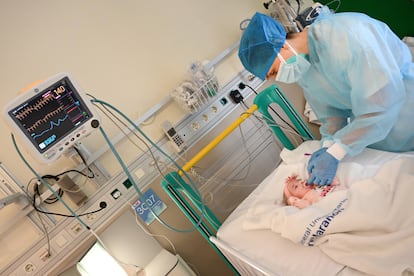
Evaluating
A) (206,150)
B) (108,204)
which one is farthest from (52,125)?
(206,150)

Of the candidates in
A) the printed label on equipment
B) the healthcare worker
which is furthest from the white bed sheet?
the printed label on equipment

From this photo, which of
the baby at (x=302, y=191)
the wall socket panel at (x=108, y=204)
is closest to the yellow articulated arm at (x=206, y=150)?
the wall socket panel at (x=108, y=204)

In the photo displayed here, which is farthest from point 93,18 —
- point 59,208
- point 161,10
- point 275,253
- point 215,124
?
point 275,253

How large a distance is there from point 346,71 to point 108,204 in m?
1.48

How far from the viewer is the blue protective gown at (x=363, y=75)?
3.85 feet

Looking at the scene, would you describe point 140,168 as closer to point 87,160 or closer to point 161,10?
point 87,160

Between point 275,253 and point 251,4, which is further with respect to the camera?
point 251,4

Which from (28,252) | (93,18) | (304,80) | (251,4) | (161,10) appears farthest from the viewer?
(251,4)

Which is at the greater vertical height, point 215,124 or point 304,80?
point 304,80

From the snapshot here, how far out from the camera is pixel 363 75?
1181mm

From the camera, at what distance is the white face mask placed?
1309mm

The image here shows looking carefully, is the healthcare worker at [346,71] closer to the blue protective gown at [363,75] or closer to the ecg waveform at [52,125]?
the blue protective gown at [363,75]

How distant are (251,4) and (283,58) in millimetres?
1306

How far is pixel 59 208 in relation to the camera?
1.76 m
